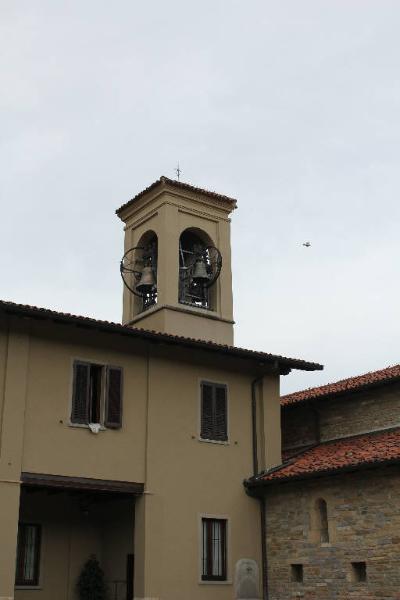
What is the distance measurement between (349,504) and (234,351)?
14.7 ft

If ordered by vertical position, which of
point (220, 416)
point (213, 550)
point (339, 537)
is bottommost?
point (213, 550)

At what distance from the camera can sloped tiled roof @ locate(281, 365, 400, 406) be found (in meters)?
19.2

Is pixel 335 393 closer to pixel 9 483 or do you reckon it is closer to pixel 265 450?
pixel 265 450

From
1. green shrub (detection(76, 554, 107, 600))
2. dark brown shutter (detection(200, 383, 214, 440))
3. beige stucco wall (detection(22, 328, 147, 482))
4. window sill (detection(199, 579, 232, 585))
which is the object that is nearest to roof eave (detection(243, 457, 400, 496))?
dark brown shutter (detection(200, 383, 214, 440))

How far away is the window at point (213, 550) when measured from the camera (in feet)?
58.0

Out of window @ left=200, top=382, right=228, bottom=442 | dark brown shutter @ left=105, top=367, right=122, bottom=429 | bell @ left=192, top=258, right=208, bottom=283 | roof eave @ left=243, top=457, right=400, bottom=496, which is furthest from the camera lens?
bell @ left=192, top=258, right=208, bottom=283

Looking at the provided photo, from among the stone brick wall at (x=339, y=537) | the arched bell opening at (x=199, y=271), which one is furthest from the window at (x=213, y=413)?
the arched bell opening at (x=199, y=271)

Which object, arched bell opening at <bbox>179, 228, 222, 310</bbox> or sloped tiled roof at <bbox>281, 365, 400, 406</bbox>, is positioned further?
arched bell opening at <bbox>179, 228, 222, 310</bbox>

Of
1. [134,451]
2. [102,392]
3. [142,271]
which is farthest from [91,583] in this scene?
[142,271]

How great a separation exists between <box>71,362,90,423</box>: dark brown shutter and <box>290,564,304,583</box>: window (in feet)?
18.2

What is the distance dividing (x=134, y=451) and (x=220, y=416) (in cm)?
261

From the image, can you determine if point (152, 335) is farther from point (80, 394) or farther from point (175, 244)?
point (175, 244)

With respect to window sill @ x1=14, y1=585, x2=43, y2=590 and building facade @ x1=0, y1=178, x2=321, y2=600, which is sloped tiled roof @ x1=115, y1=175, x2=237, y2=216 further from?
window sill @ x1=14, y1=585, x2=43, y2=590

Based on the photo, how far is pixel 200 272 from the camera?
22.0 meters
